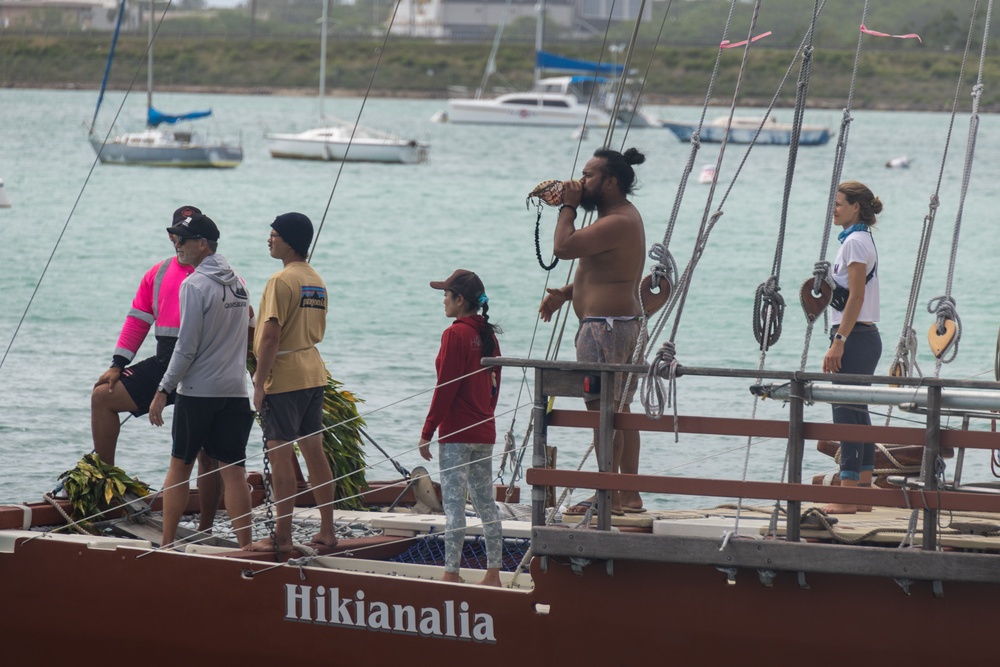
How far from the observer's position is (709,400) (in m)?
15.4

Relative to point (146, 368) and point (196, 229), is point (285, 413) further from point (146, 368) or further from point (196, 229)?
point (146, 368)

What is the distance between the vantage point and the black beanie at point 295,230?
21.3 ft

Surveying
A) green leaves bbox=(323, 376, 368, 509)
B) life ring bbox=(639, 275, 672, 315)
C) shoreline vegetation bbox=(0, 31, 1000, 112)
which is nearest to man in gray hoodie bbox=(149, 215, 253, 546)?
green leaves bbox=(323, 376, 368, 509)

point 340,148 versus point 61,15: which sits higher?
point 61,15

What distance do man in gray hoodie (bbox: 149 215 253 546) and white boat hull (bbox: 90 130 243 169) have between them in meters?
46.9

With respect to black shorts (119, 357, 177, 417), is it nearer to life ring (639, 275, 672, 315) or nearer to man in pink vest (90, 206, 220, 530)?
man in pink vest (90, 206, 220, 530)

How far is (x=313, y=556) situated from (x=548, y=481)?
1313 mm

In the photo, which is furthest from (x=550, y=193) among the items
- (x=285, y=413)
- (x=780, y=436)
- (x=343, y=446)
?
(x=343, y=446)

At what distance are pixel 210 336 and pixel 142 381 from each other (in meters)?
0.93

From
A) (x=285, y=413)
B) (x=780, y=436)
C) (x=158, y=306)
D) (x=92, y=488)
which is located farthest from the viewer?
(x=92, y=488)

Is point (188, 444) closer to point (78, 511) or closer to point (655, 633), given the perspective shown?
point (78, 511)

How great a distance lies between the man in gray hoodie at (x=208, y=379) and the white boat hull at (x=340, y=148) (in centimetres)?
4885

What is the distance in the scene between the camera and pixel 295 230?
6.50 meters

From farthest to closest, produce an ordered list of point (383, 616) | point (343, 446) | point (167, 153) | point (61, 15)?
point (61, 15), point (167, 153), point (343, 446), point (383, 616)
